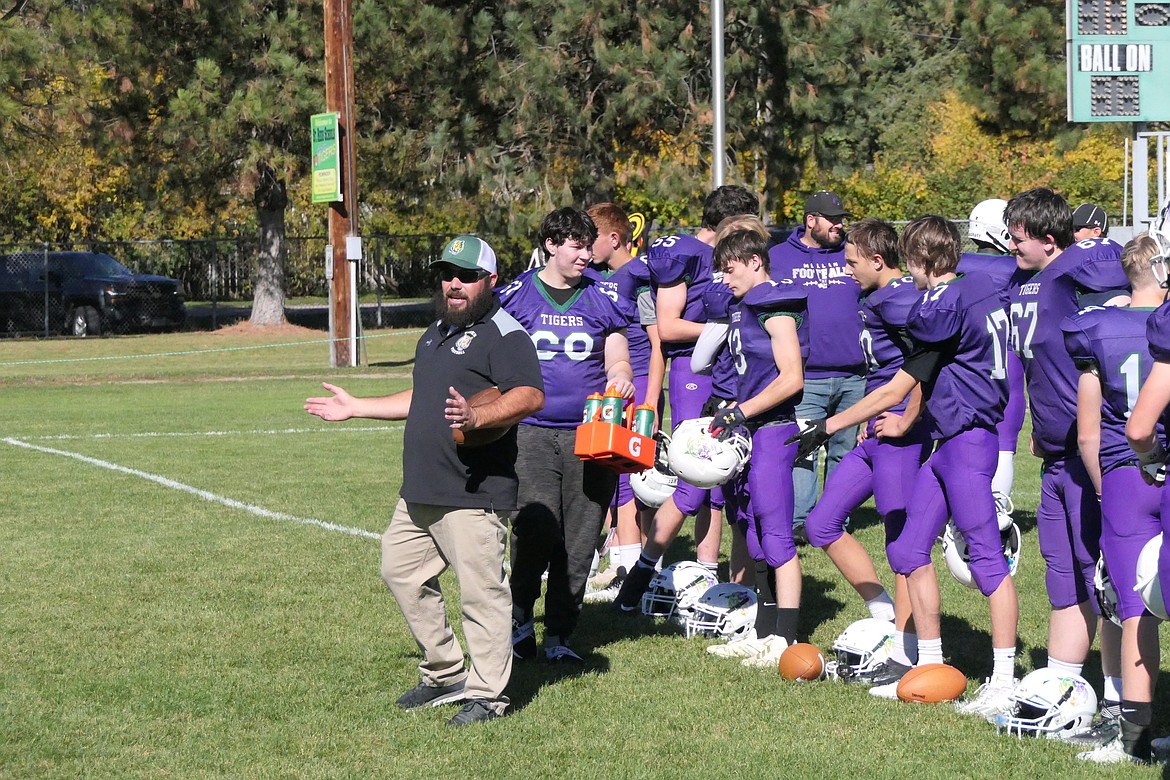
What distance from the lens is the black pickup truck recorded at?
105 feet

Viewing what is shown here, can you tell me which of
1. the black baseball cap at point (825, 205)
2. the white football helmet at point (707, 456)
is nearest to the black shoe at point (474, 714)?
the white football helmet at point (707, 456)

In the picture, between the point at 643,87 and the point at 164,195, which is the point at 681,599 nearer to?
the point at 643,87

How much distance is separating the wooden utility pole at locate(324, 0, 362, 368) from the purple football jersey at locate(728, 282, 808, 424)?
61.7ft

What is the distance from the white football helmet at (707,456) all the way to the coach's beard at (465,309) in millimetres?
1159

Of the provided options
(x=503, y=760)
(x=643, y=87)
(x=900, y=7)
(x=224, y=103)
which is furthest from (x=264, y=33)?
(x=900, y=7)

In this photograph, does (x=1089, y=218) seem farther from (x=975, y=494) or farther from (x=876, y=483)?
(x=975, y=494)

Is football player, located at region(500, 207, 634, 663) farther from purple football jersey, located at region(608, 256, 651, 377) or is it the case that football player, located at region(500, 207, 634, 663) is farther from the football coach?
the football coach

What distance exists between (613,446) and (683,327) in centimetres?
200

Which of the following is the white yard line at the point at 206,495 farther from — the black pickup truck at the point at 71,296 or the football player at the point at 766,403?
the black pickup truck at the point at 71,296

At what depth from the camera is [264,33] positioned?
101 feet

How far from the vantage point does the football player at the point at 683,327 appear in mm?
8078

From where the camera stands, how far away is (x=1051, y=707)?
18.7 feet

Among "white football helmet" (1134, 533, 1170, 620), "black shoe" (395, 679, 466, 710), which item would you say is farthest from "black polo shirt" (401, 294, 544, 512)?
"white football helmet" (1134, 533, 1170, 620)

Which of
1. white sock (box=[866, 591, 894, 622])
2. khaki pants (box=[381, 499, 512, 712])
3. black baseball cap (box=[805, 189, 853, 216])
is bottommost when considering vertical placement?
white sock (box=[866, 591, 894, 622])
